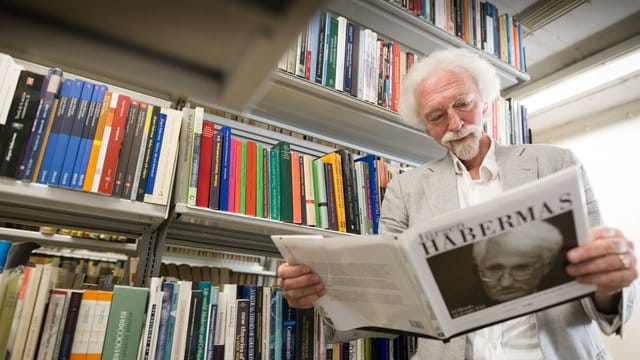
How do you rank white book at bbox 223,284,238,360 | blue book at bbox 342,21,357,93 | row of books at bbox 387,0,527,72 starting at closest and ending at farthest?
white book at bbox 223,284,238,360 < blue book at bbox 342,21,357,93 < row of books at bbox 387,0,527,72

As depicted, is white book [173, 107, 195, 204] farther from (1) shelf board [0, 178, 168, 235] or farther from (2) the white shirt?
(2) the white shirt

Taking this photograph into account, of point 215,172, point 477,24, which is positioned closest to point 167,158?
point 215,172

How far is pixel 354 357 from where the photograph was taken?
1.22 meters

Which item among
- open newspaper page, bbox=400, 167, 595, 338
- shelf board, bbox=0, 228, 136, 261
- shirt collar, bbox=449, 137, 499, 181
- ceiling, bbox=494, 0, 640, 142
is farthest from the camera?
ceiling, bbox=494, 0, 640, 142

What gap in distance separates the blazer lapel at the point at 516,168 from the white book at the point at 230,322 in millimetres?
778

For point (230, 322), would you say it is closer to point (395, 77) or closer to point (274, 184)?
point (274, 184)

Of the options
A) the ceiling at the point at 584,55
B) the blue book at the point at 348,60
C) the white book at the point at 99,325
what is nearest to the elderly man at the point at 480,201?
the blue book at the point at 348,60

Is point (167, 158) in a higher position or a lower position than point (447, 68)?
lower

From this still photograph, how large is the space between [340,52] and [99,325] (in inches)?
43.1

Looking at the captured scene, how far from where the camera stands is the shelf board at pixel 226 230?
110 centimetres

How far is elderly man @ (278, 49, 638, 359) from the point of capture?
66 centimetres

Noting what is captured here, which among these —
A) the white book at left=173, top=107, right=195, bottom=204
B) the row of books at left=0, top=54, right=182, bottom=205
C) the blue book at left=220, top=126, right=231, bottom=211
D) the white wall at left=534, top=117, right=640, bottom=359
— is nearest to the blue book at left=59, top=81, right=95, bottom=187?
the row of books at left=0, top=54, right=182, bottom=205

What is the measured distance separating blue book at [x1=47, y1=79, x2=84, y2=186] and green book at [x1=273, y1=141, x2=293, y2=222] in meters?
0.55

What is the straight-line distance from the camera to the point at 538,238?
25.6 inches
